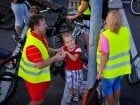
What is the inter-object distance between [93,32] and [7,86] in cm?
209

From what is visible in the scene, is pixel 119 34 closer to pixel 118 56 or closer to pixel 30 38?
pixel 118 56

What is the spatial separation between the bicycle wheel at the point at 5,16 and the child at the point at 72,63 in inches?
225

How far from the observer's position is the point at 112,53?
673 cm

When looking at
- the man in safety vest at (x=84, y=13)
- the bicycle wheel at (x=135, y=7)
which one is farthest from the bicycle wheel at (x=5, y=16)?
the bicycle wheel at (x=135, y=7)

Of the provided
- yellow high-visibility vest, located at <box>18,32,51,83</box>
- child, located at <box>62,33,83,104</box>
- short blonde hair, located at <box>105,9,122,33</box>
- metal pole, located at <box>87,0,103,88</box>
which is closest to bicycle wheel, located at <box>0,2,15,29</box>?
child, located at <box>62,33,83,104</box>

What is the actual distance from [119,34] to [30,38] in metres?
1.30

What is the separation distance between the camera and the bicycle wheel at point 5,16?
13.0 meters

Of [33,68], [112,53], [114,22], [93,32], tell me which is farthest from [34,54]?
[114,22]

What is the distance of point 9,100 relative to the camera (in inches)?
323

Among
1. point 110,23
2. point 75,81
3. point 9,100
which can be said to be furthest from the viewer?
point 9,100

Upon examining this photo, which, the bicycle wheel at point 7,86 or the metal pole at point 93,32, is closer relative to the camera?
the metal pole at point 93,32

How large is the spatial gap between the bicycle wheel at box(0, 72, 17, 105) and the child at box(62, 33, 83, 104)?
1.09 meters

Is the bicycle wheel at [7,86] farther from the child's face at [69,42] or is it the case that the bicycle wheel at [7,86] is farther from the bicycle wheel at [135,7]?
the bicycle wheel at [135,7]

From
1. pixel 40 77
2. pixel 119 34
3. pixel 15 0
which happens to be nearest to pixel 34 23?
pixel 40 77
